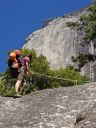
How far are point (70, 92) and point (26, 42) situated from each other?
12378 cm

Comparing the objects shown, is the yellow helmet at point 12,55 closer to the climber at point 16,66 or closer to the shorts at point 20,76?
the climber at point 16,66

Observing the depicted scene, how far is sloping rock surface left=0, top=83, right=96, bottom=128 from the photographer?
15742 millimetres

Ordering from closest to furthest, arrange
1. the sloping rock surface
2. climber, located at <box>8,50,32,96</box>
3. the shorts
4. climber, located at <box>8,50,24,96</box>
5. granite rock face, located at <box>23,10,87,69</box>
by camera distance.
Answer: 1. the sloping rock surface
2. climber, located at <box>8,50,24,96</box>
3. climber, located at <box>8,50,32,96</box>
4. the shorts
5. granite rock face, located at <box>23,10,87,69</box>

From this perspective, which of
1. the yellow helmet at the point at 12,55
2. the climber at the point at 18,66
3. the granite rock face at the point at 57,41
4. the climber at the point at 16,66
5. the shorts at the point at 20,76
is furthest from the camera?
the granite rock face at the point at 57,41

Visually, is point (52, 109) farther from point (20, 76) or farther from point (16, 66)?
point (20, 76)

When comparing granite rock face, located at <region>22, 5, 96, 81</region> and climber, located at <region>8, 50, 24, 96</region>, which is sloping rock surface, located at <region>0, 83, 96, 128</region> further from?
granite rock face, located at <region>22, 5, 96, 81</region>

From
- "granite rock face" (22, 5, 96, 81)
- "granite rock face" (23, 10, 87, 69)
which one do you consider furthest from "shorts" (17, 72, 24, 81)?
"granite rock face" (23, 10, 87, 69)

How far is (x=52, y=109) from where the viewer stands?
1703 centimetres

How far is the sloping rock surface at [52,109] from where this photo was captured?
51.6 ft

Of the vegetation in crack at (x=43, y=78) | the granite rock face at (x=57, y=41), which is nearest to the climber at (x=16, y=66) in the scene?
the vegetation in crack at (x=43, y=78)

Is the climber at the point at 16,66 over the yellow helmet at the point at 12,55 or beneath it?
beneath

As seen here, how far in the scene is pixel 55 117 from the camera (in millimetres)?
16375

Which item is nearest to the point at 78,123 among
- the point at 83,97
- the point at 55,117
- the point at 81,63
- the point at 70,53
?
the point at 55,117

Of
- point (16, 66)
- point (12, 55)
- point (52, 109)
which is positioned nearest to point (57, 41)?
point (16, 66)
